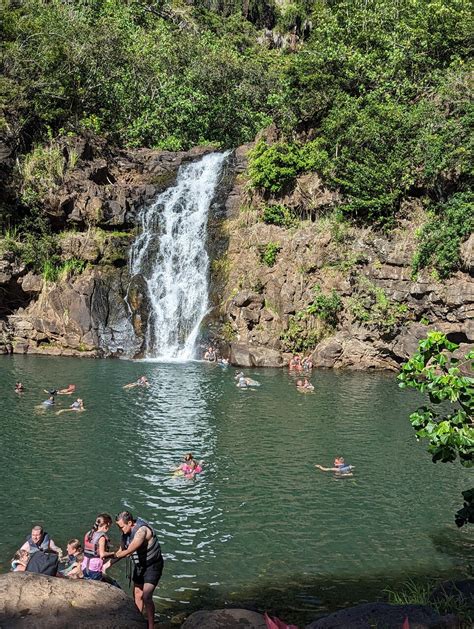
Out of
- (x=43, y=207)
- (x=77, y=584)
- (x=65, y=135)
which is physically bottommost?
(x=77, y=584)

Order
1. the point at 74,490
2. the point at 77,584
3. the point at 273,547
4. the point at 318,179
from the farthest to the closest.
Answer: the point at 318,179, the point at 74,490, the point at 273,547, the point at 77,584

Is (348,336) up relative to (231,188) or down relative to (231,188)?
down

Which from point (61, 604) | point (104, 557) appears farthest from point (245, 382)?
point (61, 604)

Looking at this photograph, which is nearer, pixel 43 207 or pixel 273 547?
pixel 273 547

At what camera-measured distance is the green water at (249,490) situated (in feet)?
39.5

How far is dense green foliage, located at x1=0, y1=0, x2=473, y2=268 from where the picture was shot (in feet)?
126

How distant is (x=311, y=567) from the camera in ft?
40.6

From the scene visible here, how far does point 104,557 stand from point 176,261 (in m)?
34.0

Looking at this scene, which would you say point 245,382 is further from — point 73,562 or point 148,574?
point 148,574

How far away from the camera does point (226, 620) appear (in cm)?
792

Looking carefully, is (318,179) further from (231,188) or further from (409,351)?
(409,351)

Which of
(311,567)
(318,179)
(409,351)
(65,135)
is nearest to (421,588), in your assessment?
(311,567)

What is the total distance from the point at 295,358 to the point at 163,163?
76.6 ft

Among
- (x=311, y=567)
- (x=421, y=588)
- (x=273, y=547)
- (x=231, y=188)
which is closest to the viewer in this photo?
(x=421, y=588)
